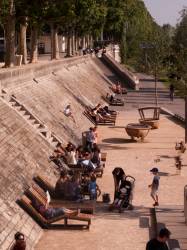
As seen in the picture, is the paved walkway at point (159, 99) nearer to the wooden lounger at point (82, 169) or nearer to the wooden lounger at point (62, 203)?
the wooden lounger at point (82, 169)

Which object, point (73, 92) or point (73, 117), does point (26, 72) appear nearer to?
point (73, 117)

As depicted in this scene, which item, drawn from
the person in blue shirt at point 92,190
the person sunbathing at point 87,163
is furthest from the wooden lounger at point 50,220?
the person sunbathing at point 87,163

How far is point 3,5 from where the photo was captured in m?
44.6

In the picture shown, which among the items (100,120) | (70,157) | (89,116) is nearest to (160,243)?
(70,157)

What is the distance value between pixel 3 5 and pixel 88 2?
47.1 feet

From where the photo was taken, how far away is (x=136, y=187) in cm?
1973

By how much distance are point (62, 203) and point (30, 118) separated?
7.79m

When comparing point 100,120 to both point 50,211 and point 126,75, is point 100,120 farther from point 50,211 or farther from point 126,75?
point 126,75

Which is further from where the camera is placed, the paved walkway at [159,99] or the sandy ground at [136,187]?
the paved walkway at [159,99]

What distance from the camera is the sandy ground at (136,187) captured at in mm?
14008

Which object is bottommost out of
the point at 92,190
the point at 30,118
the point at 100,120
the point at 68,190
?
the point at 100,120

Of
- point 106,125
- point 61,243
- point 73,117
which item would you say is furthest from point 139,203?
point 106,125

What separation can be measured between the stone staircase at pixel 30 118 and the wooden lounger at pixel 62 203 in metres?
5.99

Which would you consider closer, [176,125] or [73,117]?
[73,117]
